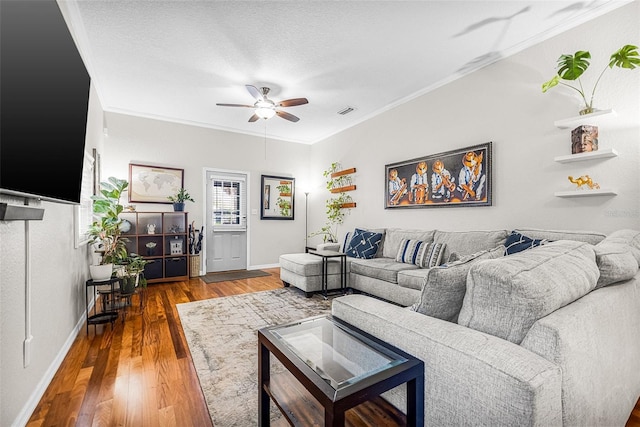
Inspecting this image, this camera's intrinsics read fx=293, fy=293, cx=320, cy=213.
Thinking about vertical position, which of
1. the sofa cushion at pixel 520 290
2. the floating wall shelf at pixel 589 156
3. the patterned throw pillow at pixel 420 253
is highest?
the floating wall shelf at pixel 589 156

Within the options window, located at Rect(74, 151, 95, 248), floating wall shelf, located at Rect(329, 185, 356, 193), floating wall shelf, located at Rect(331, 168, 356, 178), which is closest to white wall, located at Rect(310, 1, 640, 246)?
floating wall shelf, located at Rect(331, 168, 356, 178)

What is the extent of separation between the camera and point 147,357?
2.27 metres

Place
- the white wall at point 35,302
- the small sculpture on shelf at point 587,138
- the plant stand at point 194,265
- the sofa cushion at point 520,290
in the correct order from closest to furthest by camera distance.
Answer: the sofa cushion at point 520,290 → the white wall at point 35,302 → the small sculpture on shelf at point 587,138 → the plant stand at point 194,265

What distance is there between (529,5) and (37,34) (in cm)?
330

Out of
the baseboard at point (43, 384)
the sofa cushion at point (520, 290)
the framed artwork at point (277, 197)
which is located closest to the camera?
the sofa cushion at point (520, 290)

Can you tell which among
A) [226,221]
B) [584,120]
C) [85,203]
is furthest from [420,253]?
[85,203]

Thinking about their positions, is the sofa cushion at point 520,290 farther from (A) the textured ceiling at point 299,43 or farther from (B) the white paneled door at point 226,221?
(B) the white paneled door at point 226,221

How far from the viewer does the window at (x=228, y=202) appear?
223 inches

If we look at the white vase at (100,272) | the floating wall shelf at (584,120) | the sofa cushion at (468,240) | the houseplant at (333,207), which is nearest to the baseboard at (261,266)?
the houseplant at (333,207)

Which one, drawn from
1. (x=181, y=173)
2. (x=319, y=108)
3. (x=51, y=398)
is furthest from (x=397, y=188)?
(x=51, y=398)

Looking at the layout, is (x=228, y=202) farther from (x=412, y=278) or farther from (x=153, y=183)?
(x=412, y=278)

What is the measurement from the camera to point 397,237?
4.09 m

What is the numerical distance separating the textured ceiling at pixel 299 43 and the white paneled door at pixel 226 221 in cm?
175

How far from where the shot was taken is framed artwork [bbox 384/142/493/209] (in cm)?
331
